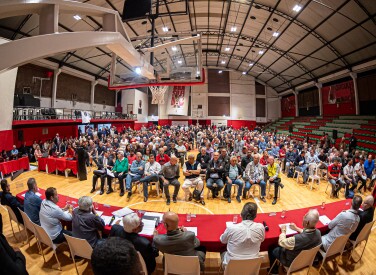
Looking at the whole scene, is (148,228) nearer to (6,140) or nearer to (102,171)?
(102,171)

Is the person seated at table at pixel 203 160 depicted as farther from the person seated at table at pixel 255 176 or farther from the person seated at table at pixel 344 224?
the person seated at table at pixel 344 224

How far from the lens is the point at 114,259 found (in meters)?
0.92

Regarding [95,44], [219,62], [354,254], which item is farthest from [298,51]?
[95,44]

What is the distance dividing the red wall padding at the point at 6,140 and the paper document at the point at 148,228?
32.9ft

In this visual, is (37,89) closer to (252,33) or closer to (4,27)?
(4,27)

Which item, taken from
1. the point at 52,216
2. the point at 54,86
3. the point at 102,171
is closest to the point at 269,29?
the point at 102,171

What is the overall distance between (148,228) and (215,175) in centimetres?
349

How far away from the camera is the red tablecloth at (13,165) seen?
8084 millimetres

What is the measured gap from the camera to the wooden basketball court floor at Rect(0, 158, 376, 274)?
326 cm

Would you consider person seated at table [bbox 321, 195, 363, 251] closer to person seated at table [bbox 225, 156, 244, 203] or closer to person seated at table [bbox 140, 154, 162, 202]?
person seated at table [bbox 225, 156, 244, 203]

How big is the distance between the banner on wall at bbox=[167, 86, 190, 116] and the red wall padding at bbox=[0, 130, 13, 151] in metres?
19.4

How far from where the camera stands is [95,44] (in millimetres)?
2486

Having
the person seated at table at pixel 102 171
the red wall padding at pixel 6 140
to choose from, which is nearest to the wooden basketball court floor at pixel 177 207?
the person seated at table at pixel 102 171

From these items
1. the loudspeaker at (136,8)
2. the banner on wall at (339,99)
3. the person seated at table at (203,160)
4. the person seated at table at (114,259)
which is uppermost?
the loudspeaker at (136,8)
